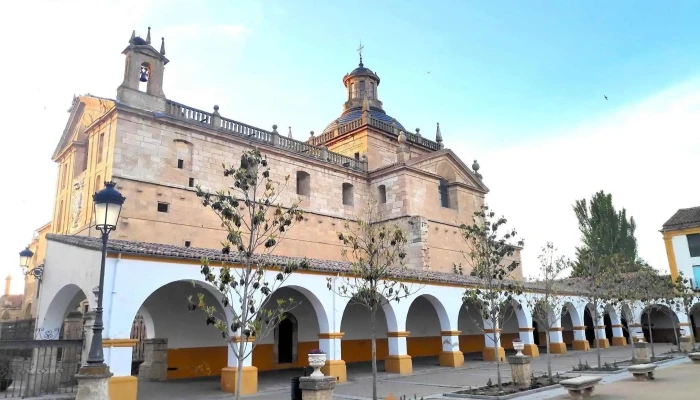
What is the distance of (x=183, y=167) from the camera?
20.2m

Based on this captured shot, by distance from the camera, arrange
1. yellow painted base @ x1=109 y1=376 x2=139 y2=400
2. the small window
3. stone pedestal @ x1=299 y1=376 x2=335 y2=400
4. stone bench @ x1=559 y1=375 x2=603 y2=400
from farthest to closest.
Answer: the small window
stone bench @ x1=559 y1=375 x2=603 y2=400
yellow painted base @ x1=109 y1=376 x2=139 y2=400
stone pedestal @ x1=299 y1=376 x2=335 y2=400

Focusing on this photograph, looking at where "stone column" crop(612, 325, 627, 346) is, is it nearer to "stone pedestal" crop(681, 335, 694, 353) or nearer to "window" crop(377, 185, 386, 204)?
"stone pedestal" crop(681, 335, 694, 353)

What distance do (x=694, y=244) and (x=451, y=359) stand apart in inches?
975

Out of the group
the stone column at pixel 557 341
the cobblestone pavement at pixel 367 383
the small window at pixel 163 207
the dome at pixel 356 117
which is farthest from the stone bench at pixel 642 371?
the dome at pixel 356 117

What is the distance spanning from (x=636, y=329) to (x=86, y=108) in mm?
31068

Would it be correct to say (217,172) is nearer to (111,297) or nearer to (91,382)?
(111,297)

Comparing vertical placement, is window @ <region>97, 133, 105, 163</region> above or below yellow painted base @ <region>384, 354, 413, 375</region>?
above

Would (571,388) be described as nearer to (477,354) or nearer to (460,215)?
(477,354)

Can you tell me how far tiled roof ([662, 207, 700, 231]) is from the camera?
1305 inches

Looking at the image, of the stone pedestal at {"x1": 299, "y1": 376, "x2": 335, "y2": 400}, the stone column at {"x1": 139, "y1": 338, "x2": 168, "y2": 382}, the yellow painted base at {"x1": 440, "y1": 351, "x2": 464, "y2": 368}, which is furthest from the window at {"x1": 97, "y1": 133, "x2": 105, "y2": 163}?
the yellow painted base at {"x1": 440, "y1": 351, "x2": 464, "y2": 368}

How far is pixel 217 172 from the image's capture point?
21.1m

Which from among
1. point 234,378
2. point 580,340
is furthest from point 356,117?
point 234,378

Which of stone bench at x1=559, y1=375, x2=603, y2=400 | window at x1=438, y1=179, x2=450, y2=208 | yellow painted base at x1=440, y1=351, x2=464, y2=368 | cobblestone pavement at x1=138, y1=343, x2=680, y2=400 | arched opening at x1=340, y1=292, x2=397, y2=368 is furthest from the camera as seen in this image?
window at x1=438, y1=179, x2=450, y2=208

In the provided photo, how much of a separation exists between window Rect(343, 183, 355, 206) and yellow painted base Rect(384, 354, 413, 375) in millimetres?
11419
